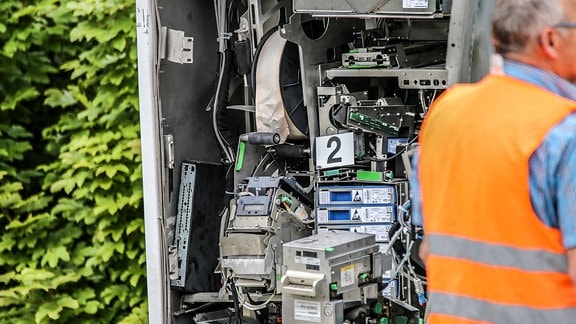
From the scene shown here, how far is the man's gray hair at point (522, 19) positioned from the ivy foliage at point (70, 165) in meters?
5.43

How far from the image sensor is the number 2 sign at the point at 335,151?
6.07 m

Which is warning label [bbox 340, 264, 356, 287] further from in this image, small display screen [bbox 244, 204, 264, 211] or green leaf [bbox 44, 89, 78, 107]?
green leaf [bbox 44, 89, 78, 107]

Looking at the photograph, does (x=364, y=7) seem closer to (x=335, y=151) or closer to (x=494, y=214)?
(x=335, y=151)

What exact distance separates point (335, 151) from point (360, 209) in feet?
1.22

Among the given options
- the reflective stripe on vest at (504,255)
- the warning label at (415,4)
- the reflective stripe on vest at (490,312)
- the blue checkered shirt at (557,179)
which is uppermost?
the warning label at (415,4)

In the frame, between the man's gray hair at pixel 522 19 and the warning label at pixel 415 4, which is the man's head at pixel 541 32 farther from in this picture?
the warning label at pixel 415 4

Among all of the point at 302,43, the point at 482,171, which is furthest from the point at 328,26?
the point at 482,171

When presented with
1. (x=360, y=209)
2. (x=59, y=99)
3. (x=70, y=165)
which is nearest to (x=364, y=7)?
(x=360, y=209)

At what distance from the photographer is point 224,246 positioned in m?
6.09

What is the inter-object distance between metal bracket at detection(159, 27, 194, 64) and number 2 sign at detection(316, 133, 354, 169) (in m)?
1.00

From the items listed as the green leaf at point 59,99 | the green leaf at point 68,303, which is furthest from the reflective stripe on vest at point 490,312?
the green leaf at point 59,99

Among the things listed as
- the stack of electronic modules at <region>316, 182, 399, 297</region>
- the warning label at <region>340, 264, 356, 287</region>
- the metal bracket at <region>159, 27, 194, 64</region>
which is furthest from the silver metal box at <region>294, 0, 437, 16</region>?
the warning label at <region>340, 264, 356, 287</region>

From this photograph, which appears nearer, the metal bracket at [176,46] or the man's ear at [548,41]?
the man's ear at [548,41]

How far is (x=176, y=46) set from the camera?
6348 mm
